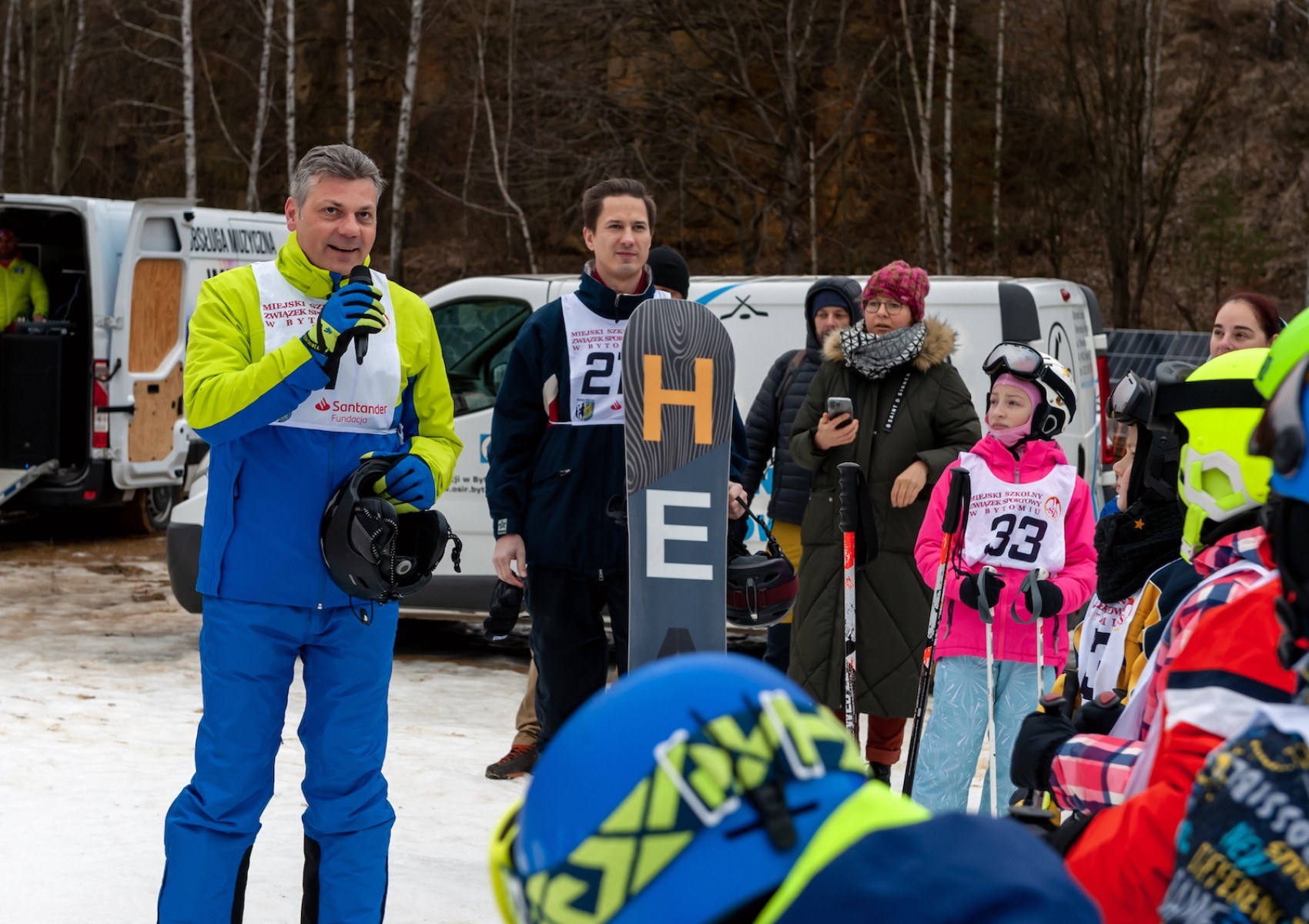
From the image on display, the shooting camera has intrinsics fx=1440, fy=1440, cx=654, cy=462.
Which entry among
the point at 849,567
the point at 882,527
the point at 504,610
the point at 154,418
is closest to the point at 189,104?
the point at 154,418

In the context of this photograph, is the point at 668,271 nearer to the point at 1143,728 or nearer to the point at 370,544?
the point at 370,544

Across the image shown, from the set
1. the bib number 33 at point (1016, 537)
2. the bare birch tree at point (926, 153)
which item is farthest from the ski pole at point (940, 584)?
the bare birch tree at point (926, 153)

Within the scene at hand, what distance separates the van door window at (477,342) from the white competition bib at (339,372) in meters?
3.80

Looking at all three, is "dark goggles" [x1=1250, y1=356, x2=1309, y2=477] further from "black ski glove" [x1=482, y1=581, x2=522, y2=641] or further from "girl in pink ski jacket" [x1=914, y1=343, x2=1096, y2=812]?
"black ski glove" [x1=482, y1=581, x2=522, y2=641]

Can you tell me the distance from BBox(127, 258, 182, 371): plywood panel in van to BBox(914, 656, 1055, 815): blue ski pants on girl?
8.17 meters

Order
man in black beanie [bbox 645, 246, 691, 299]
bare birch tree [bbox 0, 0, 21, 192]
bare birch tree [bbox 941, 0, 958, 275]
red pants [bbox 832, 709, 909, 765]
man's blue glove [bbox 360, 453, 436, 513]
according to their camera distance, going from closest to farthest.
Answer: man's blue glove [bbox 360, 453, 436, 513]
red pants [bbox 832, 709, 909, 765]
man in black beanie [bbox 645, 246, 691, 299]
bare birch tree [bbox 941, 0, 958, 275]
bare birch tree [bbox 0, 0, 21, 192]

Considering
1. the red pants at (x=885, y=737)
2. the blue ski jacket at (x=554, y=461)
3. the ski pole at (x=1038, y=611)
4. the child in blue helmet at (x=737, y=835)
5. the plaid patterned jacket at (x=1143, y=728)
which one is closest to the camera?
the child in blue helmet at (x=737, y=835)

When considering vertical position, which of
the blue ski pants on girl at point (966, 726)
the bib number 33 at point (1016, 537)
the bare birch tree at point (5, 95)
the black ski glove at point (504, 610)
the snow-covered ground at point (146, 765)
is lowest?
the snow-covered ground at point (146, 765)

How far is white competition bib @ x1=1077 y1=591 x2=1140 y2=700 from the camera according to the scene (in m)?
3.26

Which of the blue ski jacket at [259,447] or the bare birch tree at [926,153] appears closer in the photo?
the blue ski jacket at [259,447]

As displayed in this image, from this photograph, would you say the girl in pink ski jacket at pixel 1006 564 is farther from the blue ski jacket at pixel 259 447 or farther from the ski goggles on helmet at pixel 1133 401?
the blue ski jacket at pixel 259 447

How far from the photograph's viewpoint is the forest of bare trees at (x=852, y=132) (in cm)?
1978

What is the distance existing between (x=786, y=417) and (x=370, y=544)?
2714 millimetres

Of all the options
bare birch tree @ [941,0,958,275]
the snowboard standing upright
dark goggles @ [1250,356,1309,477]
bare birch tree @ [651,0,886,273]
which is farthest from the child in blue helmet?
bare birch tree @ [651,0,886,273]
